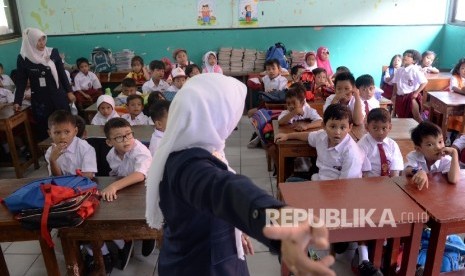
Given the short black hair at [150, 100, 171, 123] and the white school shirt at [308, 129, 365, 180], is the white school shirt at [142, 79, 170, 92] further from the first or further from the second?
the white school shirt at [308, 129, 365, 180]

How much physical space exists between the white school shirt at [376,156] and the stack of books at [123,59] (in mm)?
4860

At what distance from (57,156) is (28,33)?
2230mm

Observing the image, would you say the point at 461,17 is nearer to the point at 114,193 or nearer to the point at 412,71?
the point at 412,71

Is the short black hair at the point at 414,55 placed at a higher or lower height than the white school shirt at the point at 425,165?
higher

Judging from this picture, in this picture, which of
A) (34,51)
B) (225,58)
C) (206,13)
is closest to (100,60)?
(206,13)

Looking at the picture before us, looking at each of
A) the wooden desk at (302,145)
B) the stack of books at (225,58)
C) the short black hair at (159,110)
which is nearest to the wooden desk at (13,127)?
the short black hair at (159,110)

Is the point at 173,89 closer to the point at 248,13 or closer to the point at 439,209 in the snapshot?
the point at 248,13

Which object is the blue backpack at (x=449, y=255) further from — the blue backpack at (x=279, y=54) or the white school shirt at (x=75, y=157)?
the blue backpack at (x=279, y=54)

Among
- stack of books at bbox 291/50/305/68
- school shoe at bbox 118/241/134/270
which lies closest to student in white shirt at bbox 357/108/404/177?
school shoe at bbox 118/241/134/270

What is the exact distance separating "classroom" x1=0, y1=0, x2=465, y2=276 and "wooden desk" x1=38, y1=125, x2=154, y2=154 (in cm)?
2

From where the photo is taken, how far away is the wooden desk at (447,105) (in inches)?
154

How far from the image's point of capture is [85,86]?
18.3ft

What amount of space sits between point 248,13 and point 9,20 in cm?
375

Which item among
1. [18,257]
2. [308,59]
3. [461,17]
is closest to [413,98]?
[308,59]
